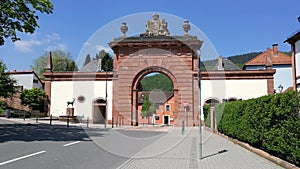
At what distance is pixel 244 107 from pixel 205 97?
22.4m

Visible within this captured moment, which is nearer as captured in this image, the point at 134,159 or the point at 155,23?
the point at 134,159

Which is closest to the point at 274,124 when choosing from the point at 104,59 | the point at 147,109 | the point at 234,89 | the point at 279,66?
the point at 234,89

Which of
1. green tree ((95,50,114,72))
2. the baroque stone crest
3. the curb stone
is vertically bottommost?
the curb stone

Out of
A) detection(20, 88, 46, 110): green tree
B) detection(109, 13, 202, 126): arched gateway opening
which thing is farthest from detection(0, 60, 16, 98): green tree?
detection(109, 13, 202, 126): arched gateway opening

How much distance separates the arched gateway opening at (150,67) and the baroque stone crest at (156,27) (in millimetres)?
813

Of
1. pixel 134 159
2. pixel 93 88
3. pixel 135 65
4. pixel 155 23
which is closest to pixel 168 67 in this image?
pixel 135 65

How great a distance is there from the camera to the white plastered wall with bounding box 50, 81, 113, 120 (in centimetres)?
3566

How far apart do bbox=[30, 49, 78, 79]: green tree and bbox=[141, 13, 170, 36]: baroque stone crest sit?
3089cm

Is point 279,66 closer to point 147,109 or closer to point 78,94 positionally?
point 147,109

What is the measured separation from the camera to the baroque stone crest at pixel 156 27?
36.6 meters

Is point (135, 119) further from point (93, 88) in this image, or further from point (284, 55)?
point (284, 55)

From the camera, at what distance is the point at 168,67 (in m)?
34.9

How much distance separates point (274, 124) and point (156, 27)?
97.6 ft

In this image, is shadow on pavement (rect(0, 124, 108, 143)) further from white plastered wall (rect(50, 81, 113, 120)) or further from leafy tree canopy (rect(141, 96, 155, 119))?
leafy tree canopy (rect(141, 96, 155, 119))
